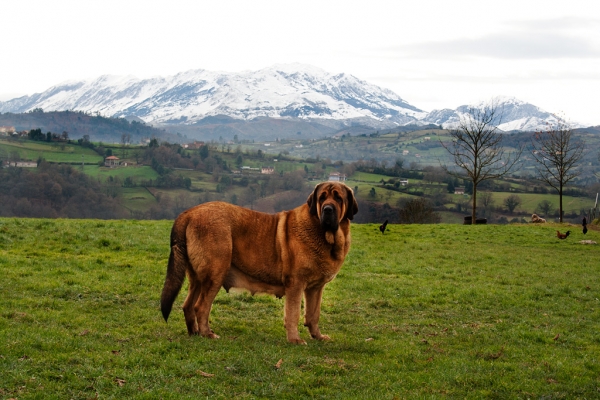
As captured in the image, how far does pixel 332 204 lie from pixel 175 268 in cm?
291

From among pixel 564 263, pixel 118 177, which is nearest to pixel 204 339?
pixel 564 263

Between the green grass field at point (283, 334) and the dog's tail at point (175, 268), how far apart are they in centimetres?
67

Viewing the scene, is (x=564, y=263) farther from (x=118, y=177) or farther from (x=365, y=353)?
(x=118, y=177)

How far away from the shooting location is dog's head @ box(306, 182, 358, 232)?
965cm

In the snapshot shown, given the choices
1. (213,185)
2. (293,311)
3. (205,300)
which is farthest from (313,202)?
(213,185)

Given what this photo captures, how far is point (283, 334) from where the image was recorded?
1066cm

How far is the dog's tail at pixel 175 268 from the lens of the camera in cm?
924

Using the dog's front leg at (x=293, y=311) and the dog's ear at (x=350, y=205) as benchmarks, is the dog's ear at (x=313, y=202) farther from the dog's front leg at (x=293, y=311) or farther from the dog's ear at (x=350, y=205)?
the dog's front leg at (x=293, y=311)

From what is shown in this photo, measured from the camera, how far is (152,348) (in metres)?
8.69

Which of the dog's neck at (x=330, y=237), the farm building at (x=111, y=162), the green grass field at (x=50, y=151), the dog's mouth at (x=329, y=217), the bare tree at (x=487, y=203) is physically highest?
the green grass field at (x=50, y=151)

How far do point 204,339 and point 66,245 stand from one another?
12.1 m

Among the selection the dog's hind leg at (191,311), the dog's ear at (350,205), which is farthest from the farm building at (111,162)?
the dog's ear at (350,205)

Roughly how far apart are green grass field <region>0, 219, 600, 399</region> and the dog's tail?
2.20ft

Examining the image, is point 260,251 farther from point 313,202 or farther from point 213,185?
point 213,185
